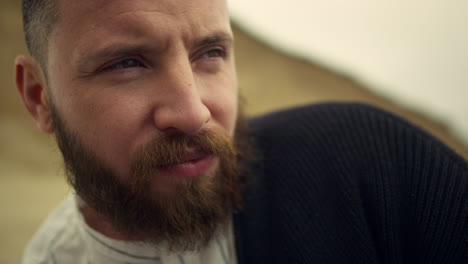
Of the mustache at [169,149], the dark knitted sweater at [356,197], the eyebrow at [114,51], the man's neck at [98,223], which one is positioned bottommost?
the man's neck at [98,223]

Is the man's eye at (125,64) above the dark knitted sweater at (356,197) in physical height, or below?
above

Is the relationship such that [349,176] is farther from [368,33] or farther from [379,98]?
[379,98]

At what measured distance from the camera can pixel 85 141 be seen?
34.5 inches

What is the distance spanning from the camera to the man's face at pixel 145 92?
78cm

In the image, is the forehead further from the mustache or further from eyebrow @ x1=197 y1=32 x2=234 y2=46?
the mustache

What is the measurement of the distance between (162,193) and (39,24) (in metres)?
0.49

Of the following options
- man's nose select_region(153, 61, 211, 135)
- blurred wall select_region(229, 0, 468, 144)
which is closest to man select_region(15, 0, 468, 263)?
man's nose select_region(153, 61, 211, 135)

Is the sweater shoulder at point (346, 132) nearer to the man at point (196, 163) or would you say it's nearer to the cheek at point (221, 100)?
the man at point (196, 163)

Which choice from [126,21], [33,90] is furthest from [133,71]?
[33,90]

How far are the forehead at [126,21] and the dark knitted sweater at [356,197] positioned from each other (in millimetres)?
433

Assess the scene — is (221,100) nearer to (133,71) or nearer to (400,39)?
(133,71)

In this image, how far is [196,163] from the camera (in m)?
0.86

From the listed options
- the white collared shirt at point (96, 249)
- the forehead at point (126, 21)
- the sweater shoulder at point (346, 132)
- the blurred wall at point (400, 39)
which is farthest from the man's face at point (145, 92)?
the blurred wall at point (400, 39)

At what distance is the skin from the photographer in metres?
0.78
